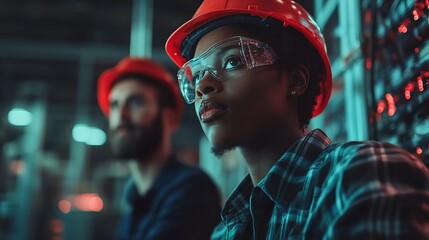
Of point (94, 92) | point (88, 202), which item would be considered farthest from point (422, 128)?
point (94, 92)

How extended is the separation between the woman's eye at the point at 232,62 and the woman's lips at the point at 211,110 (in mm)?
117

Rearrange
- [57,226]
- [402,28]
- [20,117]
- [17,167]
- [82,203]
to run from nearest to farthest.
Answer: [402,28] < [17,167] < [20,117] < [57,226] < [82,203]

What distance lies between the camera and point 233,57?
1362 mm

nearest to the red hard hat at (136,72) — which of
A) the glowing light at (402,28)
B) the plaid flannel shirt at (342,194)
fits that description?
the glowing light at (402,28)

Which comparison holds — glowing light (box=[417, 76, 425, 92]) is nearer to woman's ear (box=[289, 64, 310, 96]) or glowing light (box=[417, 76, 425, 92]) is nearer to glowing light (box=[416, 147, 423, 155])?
glowing light (box=[416, 147, 423, 155])

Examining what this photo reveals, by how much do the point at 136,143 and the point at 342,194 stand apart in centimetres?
209

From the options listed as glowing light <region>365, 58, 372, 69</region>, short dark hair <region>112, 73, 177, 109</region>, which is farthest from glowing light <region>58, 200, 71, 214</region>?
glowing light <region>365, 58, 372, 69</region>

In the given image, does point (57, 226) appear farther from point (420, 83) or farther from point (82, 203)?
point (420, 83)

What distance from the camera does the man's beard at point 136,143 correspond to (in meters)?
2.88

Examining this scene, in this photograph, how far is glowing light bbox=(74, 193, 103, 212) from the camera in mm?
5953

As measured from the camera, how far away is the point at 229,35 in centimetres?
140

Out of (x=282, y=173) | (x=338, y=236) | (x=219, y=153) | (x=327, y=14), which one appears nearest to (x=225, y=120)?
(x=219, y=153)

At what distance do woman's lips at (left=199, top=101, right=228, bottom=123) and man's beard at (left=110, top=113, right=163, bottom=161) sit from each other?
158 cm

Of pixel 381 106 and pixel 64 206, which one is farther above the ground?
pixel 381 106
